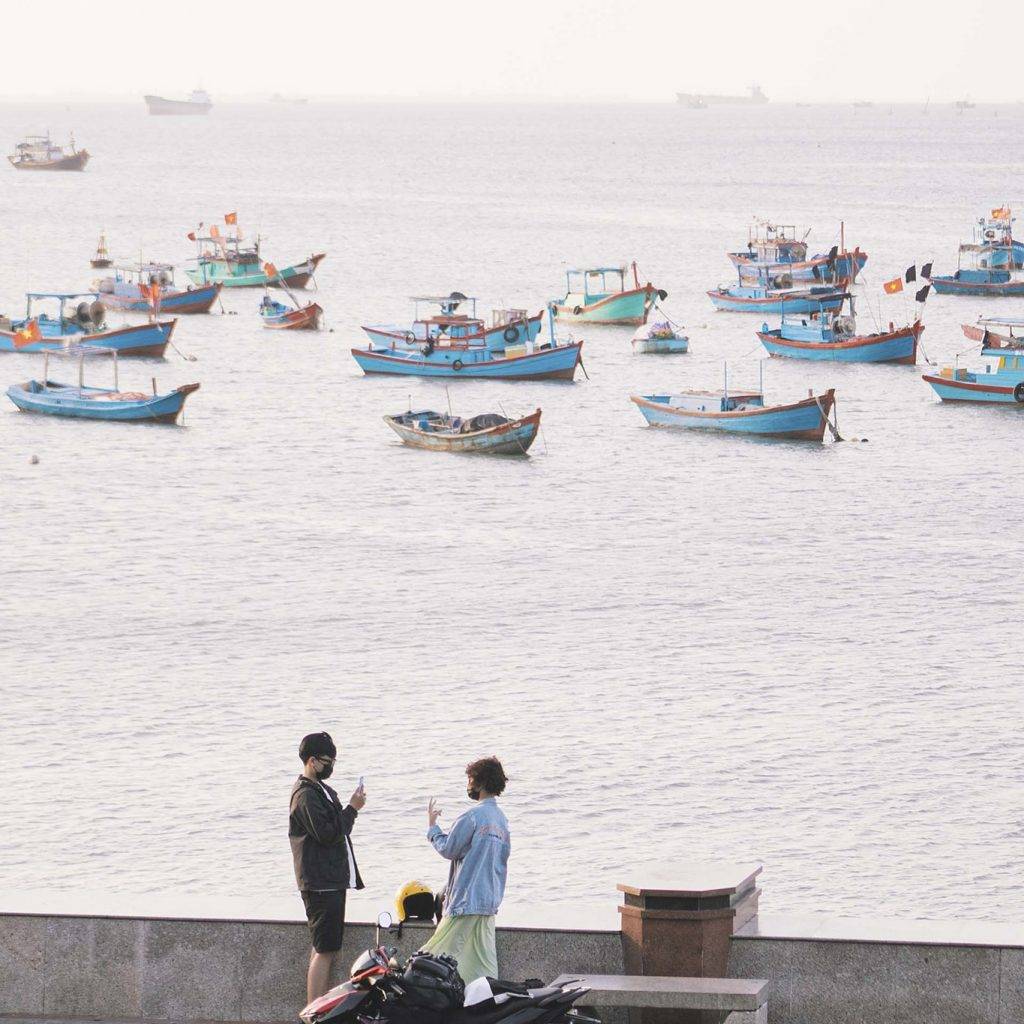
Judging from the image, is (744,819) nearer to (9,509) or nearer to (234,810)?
(234,810)

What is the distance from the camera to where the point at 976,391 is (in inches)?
2906

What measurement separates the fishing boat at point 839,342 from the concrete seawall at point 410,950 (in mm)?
74491

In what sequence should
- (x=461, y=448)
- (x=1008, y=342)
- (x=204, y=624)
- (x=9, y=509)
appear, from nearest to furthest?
(x=204, y=624)
(x=9, y=509)
(x=461, y=448)
(x=1008, y=342)

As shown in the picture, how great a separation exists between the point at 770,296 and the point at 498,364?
29888mm

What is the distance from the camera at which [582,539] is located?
52.2 meters

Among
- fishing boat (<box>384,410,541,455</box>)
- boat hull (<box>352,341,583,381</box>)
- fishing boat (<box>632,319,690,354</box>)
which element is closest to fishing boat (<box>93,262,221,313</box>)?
fishing boat (<box>632,319,690,354</box>)

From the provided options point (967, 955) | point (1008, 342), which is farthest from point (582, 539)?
point (967, 955)

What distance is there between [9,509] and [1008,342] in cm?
3586

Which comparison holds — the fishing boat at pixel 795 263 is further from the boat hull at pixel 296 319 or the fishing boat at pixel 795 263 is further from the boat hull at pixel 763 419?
the boat hull at pixel 763 419

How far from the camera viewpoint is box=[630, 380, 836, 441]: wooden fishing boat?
218ft

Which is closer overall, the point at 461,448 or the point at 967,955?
the point at 967,955

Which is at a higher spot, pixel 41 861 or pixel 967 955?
pixel 967 955

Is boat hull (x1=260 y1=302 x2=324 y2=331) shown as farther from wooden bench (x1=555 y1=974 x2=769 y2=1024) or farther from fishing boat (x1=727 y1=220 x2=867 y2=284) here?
wooden bench (x1=555 y1=974 x2=769 y2=1024)

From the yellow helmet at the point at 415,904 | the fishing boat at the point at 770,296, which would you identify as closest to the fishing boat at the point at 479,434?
the fishing boat at the point at 770,296
